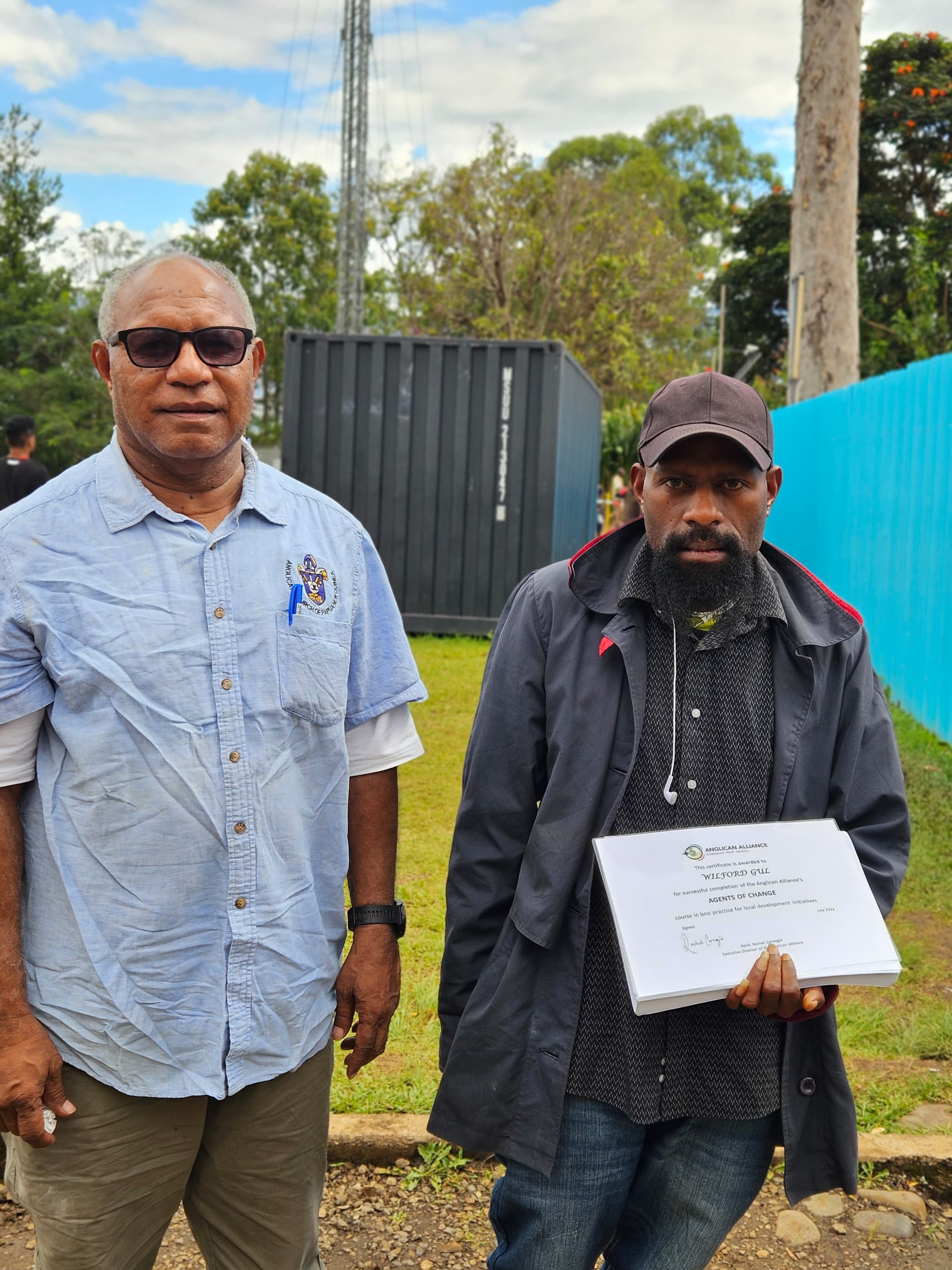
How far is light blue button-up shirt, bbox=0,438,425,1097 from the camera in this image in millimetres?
1840

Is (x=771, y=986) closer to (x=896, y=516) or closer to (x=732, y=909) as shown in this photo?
(x=732, y=909)

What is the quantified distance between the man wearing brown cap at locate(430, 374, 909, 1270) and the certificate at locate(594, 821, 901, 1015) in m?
0.10

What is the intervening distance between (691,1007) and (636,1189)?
15.1 inches

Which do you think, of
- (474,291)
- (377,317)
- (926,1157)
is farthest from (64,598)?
(377,317)

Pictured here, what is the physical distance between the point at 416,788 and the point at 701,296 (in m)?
34.2

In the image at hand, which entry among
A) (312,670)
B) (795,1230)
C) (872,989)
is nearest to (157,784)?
(312,670)

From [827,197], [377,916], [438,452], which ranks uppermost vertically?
[827,197]

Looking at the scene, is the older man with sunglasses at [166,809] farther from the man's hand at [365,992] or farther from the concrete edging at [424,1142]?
the concrete edging at [424,1142]

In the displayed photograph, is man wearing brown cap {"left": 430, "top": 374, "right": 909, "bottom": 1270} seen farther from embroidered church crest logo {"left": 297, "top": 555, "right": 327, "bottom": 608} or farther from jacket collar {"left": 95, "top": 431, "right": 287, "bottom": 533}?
jacket collar {"left": 95, "top": 431, "right": 287, "bottom": 533}

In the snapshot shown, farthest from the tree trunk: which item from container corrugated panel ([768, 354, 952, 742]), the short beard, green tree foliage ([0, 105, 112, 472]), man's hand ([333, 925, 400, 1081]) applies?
green tree foliage ([0, 105, 112, 472])

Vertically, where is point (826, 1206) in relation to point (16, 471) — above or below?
below

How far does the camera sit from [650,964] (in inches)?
70.7

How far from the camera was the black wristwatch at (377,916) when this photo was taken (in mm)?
2154

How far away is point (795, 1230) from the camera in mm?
2887
